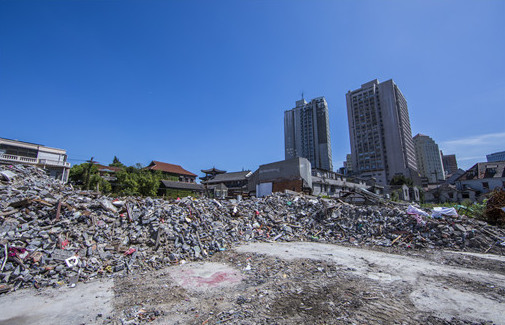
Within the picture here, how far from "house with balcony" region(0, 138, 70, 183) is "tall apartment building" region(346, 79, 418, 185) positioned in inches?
3232

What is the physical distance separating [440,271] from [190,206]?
10316 millimetres

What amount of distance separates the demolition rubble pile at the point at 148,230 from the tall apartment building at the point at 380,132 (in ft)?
229

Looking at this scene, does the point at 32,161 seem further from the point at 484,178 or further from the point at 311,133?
the point at 311,133

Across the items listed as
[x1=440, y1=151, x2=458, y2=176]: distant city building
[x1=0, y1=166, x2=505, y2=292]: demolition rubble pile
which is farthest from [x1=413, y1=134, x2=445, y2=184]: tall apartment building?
[x1=0, y1=166, x2=505, y2=292]: demolition rubble pile

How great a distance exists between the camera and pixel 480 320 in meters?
3.63

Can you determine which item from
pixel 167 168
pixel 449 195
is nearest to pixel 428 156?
pixel 449 195

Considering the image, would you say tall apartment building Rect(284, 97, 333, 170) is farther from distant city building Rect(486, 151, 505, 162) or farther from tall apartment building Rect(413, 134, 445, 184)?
distant city building Rect(486, 151, 505, 162)

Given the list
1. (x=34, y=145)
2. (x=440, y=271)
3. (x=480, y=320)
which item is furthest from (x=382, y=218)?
(x=34, y=145)

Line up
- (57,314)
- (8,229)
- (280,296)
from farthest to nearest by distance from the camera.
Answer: (8,229), (280,296), (57,314)

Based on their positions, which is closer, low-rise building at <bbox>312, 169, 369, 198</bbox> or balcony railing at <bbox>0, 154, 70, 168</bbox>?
balcony railing at <bbox>0, 154, 70, 168</bbox>

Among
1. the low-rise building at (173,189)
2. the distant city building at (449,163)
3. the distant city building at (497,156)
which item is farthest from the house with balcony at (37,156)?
the distant city building at (497,156)

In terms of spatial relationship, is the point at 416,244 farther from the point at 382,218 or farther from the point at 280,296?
the point at 280,296

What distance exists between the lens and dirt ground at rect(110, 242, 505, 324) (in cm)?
380

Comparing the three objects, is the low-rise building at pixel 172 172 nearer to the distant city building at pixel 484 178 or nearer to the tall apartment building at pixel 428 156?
the distant city building at pixel 484 178
